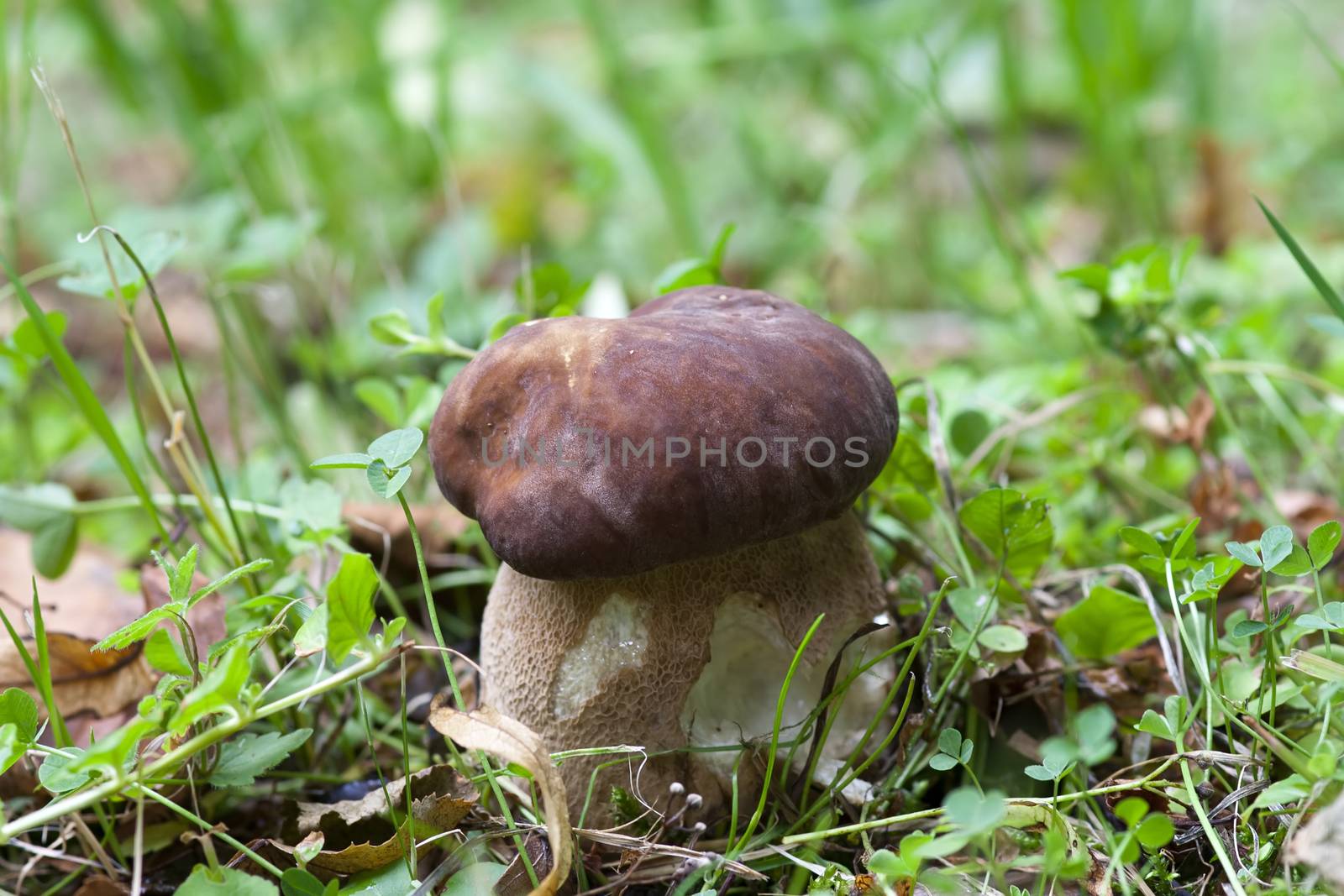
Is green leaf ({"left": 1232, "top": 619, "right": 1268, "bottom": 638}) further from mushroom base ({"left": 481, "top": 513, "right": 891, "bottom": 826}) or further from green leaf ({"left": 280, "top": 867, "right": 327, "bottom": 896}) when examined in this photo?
green leaf ({"left": 280, "top": 867, "right": 327, "bottom": 896})

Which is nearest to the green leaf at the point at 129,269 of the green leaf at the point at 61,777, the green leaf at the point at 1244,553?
the green leaf at the point at 61,777

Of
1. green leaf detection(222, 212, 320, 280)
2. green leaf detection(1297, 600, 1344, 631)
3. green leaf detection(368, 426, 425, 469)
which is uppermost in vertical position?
green leaf detection(222, 212, 320, 280)

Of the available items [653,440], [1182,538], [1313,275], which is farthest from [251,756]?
[1313,275]

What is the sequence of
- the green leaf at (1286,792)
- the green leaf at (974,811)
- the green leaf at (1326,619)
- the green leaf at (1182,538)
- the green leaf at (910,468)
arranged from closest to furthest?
the green leaf at (974,811), the green leaf at (1286,792), the green leaf at (1326,619), the green leaf at (1182,538), the green leaf at (910,468)

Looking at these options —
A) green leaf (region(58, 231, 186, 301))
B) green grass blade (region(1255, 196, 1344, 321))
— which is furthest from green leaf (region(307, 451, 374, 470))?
green grass blade (region(1255, 196, 1344, 321))

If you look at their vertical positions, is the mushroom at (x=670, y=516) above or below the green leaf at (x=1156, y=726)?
above

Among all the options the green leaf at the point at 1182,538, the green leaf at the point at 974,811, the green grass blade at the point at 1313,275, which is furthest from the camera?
the green grass blade at the point at 1313,275

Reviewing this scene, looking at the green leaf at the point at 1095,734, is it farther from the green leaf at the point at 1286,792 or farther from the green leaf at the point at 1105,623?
the green leaf at the point at 1105,623

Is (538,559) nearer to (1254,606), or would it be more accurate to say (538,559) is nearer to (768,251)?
(1254,606)
